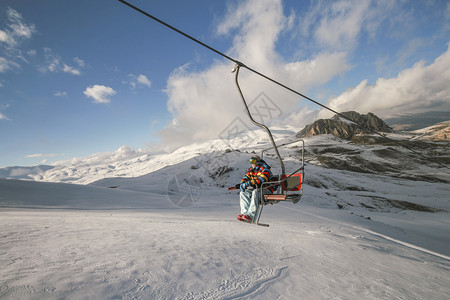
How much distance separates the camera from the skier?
682cm

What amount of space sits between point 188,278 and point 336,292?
2.57 m

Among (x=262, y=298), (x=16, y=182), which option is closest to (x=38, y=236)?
(x=262, y=298)

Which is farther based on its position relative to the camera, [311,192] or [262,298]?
[311,192]

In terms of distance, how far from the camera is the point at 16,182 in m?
16.4

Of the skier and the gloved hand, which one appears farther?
the gloved hand

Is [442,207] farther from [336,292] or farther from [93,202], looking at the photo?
[93,202]

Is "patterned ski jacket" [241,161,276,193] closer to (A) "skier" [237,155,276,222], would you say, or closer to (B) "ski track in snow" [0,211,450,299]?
(A) "skier" [237,155,276,222]

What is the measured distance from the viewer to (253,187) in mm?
6922

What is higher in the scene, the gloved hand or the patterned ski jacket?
the patterned ski jacket

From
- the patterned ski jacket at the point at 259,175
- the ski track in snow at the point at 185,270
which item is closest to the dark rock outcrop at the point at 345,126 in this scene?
the patterned ski jacket at the point at 259,175

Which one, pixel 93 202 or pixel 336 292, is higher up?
pixel 93 202

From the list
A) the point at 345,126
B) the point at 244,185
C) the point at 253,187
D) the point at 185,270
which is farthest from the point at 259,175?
the point at 345,126

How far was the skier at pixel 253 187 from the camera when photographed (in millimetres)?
6816

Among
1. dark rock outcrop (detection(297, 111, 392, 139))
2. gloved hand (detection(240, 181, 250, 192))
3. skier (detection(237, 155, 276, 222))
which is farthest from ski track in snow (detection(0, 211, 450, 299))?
dark rock outcrop (detection(297, 111, 392, 139))
